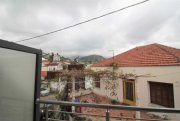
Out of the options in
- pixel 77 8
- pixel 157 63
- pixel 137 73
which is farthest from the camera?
pixel 137 73

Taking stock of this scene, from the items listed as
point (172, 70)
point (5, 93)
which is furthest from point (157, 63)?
point (5, 93)

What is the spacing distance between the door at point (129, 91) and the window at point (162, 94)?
4.30ft

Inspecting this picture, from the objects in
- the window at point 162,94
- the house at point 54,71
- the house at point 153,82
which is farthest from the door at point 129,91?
the house at point 54,71

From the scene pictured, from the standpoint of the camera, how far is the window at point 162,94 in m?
9.23

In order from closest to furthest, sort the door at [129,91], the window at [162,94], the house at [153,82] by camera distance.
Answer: the house at [153,82] < the window at [162,94] < the door at [129,91]

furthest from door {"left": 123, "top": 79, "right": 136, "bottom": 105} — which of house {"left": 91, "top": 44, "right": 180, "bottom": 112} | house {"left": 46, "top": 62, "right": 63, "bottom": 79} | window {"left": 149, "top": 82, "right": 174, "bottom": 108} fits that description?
house {"left": 46, "top": 62, "right": 63, "bottom": 79}

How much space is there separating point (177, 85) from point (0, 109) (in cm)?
816

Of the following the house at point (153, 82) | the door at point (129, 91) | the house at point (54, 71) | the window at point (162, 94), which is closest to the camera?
the house at point (153, 82)

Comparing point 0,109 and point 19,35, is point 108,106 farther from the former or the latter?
point 19,35

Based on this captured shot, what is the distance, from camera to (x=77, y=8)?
728 cm

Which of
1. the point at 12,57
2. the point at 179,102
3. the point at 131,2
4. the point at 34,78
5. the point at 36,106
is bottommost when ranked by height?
the point at 179,102

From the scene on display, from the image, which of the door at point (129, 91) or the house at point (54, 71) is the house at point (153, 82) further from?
the house at point (54, 71)

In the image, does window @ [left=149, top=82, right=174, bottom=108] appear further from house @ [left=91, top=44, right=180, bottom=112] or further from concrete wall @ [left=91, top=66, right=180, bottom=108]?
concrete wall @ [left=91, top=66, right=180, bottom=108]

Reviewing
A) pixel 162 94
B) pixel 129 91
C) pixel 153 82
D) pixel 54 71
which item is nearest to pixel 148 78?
pixel 153 82
